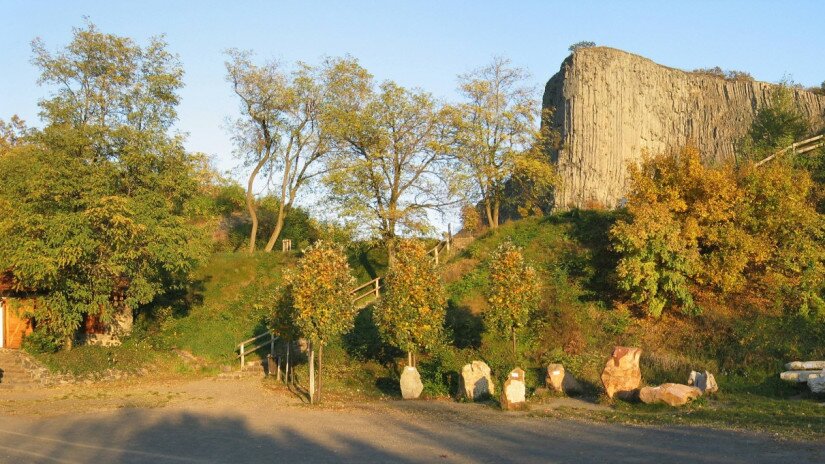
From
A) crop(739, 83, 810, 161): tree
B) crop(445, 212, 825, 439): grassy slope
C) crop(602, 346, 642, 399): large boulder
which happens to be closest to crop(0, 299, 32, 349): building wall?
crop(445, 212, 825, 439): grassy slope

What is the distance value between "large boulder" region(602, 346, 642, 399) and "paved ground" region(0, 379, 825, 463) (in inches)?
117

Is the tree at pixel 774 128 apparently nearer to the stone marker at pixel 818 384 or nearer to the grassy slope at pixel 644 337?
the grassy slope at pixel 644 337

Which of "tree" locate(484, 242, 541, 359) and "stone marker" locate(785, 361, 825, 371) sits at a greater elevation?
"tree" locate(484, 242, 541, 359)

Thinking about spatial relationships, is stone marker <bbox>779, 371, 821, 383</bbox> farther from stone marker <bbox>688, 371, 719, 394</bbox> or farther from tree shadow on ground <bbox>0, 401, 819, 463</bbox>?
tree shadow on ground <bbox>0, 401, 819, 463</bbox>

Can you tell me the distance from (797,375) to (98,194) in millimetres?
20890

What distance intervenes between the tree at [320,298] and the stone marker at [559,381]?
210 inches

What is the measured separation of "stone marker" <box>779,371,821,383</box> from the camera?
1782 centimetres

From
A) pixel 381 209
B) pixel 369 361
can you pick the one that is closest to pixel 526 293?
pixel 369 361

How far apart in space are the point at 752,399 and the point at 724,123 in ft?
110

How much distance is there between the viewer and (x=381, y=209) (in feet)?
105

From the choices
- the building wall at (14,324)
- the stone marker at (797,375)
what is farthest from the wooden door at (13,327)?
the stone marker at (797,375)

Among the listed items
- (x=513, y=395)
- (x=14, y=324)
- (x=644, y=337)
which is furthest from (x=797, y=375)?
(x=14, y=324)

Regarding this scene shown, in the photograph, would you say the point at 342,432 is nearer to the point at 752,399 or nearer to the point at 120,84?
the point at 752,399

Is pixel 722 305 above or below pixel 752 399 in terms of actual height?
above
